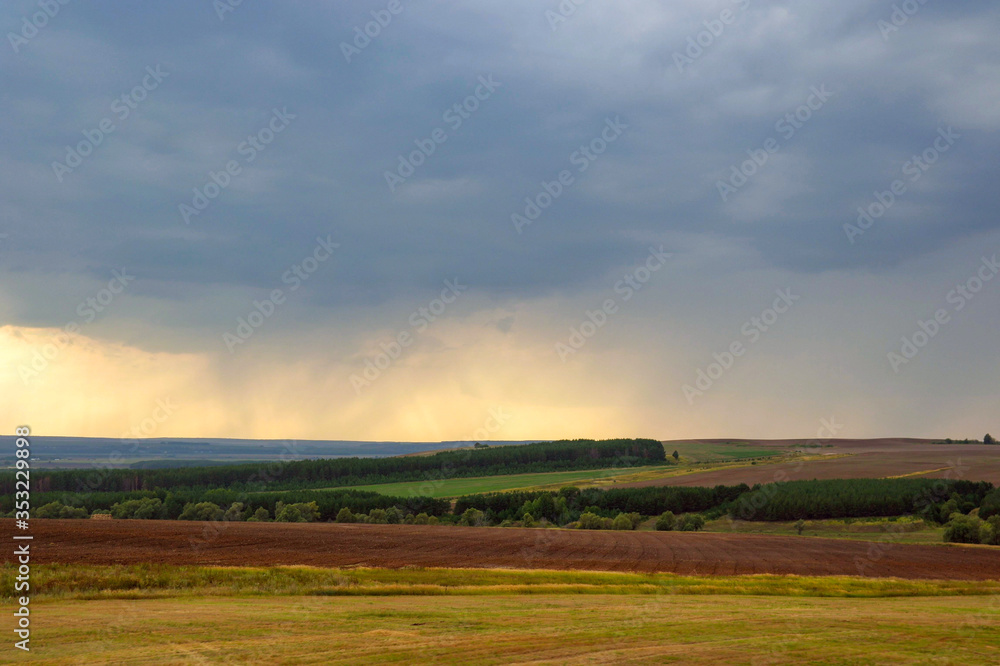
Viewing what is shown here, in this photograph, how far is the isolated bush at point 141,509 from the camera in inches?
4343

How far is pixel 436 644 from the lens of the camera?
18.5 meters

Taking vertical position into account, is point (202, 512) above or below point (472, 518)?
above

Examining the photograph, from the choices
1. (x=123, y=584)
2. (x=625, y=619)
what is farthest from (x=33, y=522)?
(x=625, y=619)

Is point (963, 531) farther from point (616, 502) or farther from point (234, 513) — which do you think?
point (234, 513)

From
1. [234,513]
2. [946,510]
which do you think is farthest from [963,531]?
[234,513]

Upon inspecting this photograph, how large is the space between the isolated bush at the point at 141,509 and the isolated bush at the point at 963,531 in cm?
10275

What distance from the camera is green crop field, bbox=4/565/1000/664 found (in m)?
17.1

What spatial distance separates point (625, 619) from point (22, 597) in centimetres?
2250

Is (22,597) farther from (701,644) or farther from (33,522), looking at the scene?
(33,522)

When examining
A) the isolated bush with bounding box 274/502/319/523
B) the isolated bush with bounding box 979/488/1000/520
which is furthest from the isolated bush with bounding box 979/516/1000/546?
the isolated bush with bounding box 274/502/319/523

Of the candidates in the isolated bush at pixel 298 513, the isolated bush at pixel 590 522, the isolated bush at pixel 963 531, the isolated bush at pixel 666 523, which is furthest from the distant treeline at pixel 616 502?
the isolated bush at pixel 963 531

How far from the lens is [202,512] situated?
105m

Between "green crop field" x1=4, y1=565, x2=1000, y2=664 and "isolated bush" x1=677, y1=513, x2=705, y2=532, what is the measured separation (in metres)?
60.5

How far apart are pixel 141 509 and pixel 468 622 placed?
10313 centimetres
